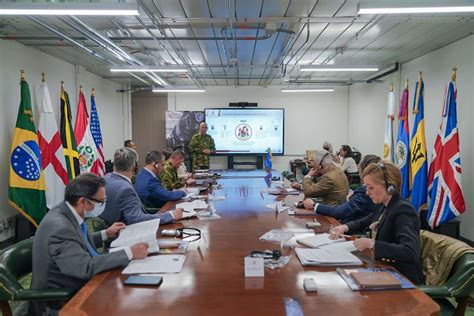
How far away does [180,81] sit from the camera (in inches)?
354

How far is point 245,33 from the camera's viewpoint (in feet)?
15.6

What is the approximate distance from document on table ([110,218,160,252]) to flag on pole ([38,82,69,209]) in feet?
10.3

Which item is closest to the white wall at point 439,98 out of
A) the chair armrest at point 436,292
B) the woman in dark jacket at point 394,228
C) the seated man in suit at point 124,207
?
the woman in dark jacket at point 394,228

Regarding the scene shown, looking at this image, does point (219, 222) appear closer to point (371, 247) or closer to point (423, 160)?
point (371, 247)

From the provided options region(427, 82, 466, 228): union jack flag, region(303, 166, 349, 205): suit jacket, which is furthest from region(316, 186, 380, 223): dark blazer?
region(427, 82, 466, 228): union jack flag

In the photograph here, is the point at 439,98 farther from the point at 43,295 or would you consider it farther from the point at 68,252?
the point at 43,295

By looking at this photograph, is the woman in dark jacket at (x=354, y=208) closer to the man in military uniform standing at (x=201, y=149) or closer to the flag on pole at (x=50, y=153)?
the flag on pole at (x=50, y=153)

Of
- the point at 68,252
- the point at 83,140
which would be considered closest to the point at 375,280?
the point at 68,252

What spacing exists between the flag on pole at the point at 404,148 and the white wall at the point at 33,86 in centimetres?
552

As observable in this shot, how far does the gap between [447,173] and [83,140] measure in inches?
221

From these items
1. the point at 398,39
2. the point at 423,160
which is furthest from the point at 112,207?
the point at 398,39

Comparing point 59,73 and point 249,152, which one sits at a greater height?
point 59,73

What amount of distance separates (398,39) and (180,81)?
551 cm

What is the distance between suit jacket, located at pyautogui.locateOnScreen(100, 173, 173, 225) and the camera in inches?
102
